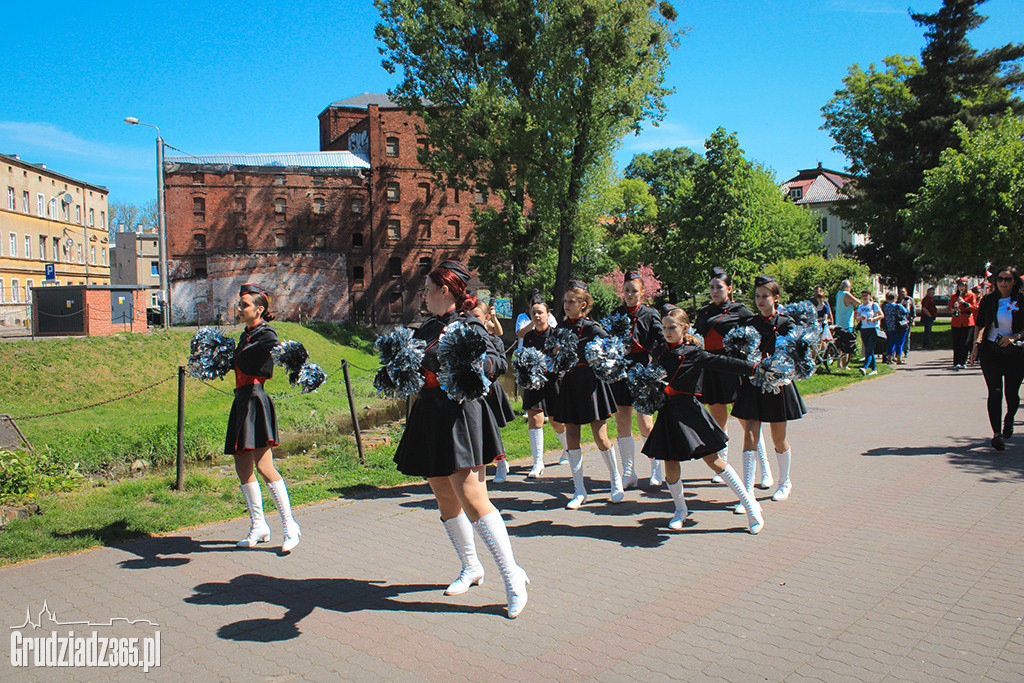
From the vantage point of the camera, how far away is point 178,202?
176 ft

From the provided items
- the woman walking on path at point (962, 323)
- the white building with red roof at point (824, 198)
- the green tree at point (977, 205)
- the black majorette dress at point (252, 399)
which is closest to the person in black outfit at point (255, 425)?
the black majorette dress at point (252, 399)

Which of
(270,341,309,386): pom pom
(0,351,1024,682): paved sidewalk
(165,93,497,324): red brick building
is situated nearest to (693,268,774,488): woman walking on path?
(0,351,1024,682): paved sidewalk

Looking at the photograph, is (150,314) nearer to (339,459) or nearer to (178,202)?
(178,202)

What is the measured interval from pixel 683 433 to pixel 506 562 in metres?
2.10

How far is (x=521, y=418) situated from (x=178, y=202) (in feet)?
163

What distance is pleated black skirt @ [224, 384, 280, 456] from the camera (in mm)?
5984

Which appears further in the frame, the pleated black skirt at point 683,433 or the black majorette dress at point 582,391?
the black majorette dress at point 582,391

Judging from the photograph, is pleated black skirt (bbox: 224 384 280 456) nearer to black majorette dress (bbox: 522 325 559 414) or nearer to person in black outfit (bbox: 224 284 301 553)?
person in black outfit (bbox: 224 284 301 553)

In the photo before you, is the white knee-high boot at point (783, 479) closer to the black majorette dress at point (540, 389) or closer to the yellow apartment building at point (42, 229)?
the black majorette dress at point (540, 389)

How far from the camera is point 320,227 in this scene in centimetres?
5616

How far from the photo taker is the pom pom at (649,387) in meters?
6.18

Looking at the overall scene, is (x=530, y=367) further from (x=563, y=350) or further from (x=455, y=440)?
(x=455, y=440)

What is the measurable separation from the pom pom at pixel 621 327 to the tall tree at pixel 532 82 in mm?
23325

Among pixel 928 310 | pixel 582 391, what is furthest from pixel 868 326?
pixel 582 391
